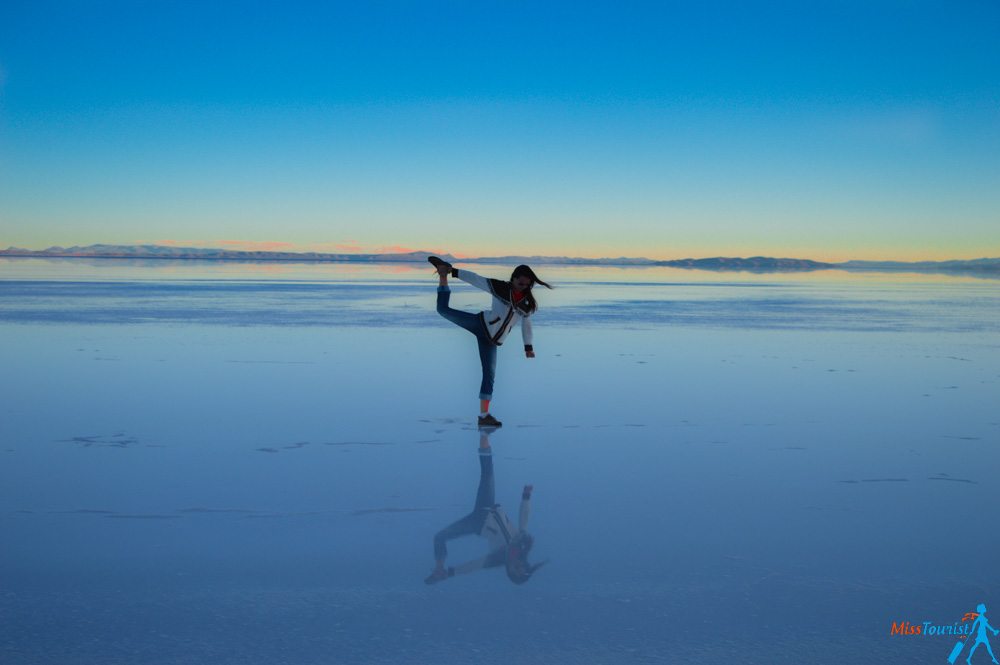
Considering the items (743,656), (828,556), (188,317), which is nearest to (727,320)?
(188,317)

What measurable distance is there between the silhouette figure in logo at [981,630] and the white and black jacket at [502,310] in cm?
413

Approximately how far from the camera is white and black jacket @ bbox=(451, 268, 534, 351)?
6.80 meters

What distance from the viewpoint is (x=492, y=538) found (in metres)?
3.85

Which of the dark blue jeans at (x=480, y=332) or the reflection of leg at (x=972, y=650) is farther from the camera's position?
the dark blue jeans at (x=480, y=332)

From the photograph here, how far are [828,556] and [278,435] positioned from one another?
12.6 ft

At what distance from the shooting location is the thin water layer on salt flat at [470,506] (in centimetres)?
289

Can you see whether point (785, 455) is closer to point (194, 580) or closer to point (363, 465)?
point (363, 465)

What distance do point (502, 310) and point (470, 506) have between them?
9.11 feet

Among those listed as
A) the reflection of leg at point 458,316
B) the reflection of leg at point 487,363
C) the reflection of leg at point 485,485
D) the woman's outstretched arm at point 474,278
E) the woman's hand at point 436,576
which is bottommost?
the reflection of leg at point 485,485

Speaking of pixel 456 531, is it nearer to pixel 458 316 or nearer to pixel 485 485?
pixel 485 485

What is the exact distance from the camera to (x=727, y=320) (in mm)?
16672

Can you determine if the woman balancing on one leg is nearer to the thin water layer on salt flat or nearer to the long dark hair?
the long dark hair

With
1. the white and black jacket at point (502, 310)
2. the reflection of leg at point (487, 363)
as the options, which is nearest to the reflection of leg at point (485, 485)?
the reflection of leg at point (487, 363)

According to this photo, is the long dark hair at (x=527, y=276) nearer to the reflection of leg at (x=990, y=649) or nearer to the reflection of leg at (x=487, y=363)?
the reflection of leg at (x=487, y=363)
